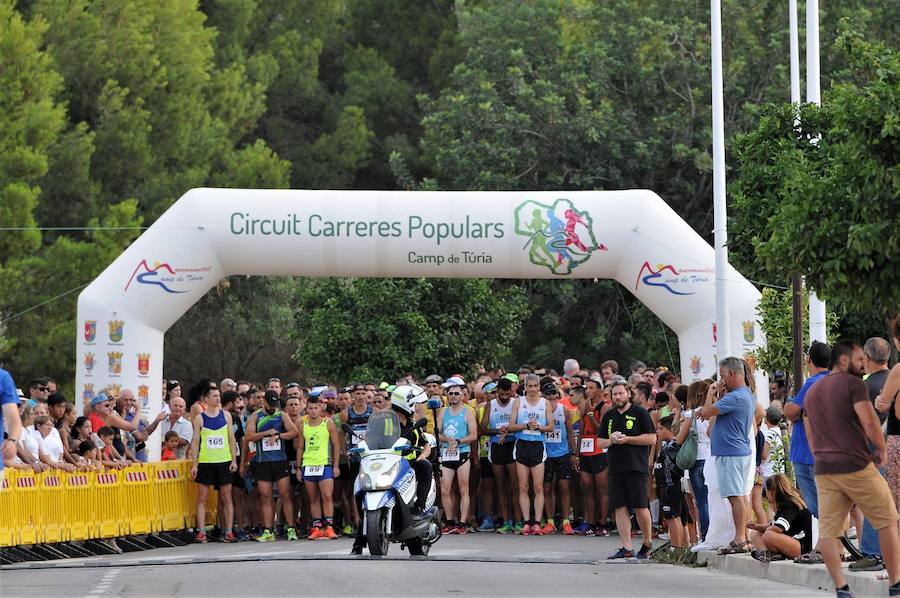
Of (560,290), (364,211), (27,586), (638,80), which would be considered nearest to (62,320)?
(560,290)

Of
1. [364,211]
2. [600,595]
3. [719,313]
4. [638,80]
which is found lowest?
[600,595]

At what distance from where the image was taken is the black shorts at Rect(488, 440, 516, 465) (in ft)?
71.4

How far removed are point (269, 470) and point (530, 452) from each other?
321cm

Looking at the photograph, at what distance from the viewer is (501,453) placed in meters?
21.9

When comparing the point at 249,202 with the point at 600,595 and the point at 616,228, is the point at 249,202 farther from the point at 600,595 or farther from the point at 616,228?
the point at 600,595

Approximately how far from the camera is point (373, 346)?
33812mm

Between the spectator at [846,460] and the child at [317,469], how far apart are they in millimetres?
10094

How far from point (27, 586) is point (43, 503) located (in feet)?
14.9

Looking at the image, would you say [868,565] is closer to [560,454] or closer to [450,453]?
[560,454]

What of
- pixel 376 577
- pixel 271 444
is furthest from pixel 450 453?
pixel 376 577

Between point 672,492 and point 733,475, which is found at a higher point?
point 733,475

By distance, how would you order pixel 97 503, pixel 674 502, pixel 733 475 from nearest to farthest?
pixel 733 475, pixel 674 502, pixel 97 503

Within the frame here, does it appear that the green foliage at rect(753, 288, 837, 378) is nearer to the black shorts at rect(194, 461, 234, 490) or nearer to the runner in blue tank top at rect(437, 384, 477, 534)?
the runner in blue tank top at rect(437, 384, 477, 534)

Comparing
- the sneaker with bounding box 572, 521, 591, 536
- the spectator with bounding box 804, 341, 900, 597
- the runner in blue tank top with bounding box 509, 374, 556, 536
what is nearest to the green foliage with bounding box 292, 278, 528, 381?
the runner in blue tank top with bounding box 509, 374, 556, 536
